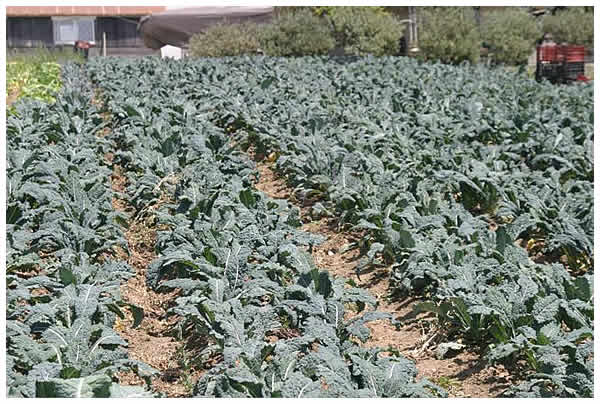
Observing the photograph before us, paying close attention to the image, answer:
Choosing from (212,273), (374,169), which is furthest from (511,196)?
(212,273)

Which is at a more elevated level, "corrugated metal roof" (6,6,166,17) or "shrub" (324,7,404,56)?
"corrugated metal roof" (6,6,166,17)

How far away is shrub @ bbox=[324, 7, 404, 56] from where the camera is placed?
88.5 ft

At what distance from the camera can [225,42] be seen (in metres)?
26.7

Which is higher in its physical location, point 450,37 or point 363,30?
point 363,30

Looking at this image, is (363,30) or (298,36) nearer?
(298,36)

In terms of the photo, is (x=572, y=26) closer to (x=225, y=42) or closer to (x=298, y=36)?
(x=298, y=36)

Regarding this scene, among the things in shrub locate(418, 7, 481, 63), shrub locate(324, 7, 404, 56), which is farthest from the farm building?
shrub locate(418, 7, 481, 63)

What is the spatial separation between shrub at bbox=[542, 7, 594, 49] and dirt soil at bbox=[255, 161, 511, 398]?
24755 millimetres

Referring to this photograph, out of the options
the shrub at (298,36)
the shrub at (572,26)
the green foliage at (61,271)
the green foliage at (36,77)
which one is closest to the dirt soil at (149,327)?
the green foliage at (61,271)

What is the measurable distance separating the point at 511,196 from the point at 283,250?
2.97m

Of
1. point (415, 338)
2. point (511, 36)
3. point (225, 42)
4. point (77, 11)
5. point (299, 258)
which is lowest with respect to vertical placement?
point (415, 338)

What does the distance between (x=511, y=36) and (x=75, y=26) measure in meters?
21.7

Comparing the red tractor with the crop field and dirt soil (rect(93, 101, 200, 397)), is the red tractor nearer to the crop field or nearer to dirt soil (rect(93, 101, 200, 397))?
the crop field

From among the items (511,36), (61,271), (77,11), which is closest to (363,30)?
(511,36)
